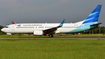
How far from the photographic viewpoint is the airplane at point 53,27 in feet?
113

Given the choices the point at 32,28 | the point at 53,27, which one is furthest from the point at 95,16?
the point at 32,28

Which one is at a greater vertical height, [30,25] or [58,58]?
[30,25]

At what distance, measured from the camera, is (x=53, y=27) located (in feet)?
113

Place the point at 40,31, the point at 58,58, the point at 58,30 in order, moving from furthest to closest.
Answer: the point at 58,30 < the point at 40,31 < the point at 58,58

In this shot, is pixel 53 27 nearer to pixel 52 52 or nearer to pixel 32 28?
pixel 32 28

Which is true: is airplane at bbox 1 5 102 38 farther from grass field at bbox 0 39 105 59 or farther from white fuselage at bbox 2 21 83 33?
grass field at bbox 0 39 105 59

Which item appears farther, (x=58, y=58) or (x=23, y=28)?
(x=23, y=28)

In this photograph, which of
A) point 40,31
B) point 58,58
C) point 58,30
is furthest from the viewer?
point 58,30

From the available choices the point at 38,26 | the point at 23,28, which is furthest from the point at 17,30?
the point at 38,26

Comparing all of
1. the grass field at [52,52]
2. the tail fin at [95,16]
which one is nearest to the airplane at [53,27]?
the tail fin at [95,16]

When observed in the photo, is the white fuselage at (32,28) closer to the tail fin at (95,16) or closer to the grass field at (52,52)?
the tail fin at (95,16)

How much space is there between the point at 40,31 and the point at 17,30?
5920mm

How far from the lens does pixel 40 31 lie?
33.0 meters

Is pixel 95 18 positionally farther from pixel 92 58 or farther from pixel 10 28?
pixel 92 58
